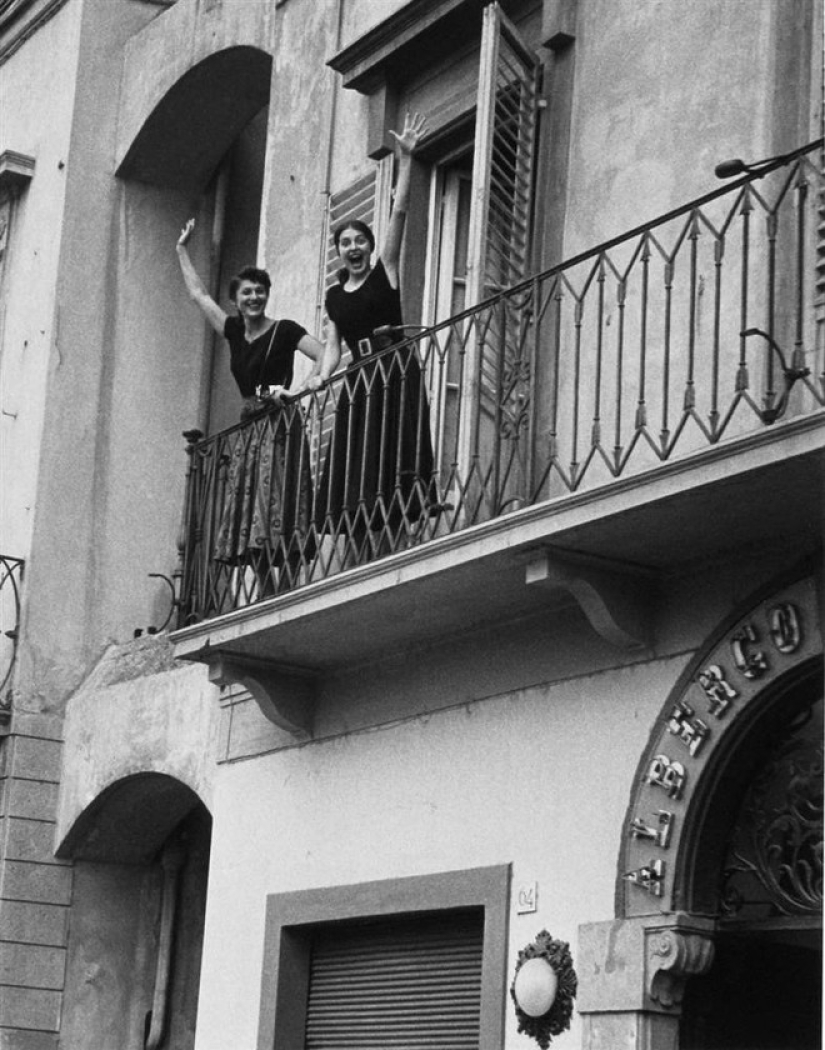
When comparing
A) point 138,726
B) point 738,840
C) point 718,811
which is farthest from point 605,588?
point 138,726

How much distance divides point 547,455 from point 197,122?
6.21 m

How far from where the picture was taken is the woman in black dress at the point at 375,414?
33.4ft

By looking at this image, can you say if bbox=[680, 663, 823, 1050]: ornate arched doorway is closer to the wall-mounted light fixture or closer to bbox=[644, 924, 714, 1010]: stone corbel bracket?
bbox=[644, 924, 714, 1010]: stone corbel bracket

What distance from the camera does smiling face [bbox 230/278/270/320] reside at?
11648 mm

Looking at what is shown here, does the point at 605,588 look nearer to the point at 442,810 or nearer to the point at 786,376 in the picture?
the point at 786,376

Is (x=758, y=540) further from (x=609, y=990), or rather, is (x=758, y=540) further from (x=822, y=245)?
(x=609, y=990)

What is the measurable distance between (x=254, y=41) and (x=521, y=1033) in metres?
7.12

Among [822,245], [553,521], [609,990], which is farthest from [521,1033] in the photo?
[822,245]

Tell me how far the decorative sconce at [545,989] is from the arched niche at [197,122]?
23.7ft

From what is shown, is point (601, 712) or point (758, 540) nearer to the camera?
point (758, 540)

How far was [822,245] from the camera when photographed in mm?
8812

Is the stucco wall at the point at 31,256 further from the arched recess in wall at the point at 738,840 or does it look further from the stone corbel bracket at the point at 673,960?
the stone corbel bracket at the point at 673,960

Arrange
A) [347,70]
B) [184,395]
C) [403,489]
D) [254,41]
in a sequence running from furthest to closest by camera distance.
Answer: [184,395] → [254,41] → [347,70] → [403,489]

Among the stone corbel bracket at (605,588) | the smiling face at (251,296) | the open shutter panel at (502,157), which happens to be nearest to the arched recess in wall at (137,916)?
the smiling face at (251,296)
